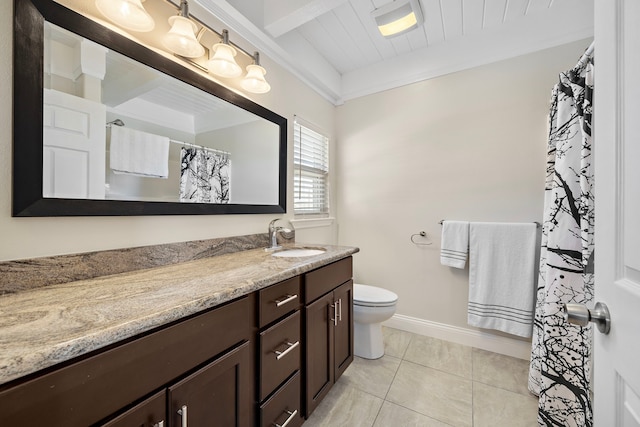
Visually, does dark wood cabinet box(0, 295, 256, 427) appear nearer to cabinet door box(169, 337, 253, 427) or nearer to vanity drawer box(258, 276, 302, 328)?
cabinet door box(169, 337, 253, 427)

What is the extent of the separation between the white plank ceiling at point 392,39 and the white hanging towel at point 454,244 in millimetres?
1296

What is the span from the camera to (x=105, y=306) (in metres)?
0.70

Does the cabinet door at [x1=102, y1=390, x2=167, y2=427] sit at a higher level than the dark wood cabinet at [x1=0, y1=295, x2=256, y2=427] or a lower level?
lower

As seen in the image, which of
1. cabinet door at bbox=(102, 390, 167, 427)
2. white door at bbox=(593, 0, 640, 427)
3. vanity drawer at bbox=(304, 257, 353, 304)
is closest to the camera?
white door at bbox=(593, 0, 640, 427)

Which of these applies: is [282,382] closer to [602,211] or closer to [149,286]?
[149,286]

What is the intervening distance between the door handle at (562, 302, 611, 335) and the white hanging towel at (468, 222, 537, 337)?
1.52 meters

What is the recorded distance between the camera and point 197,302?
0.73 m

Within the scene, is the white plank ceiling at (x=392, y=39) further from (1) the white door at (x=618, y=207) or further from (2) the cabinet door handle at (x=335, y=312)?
(2) the cabinet door handle at (x=335, y=312)

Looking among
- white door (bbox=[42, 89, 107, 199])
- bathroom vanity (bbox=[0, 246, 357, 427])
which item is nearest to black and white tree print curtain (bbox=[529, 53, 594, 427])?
bathroom vanity (bbox=[0, 246, 357, 427])

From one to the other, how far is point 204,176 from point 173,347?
0.96 meters

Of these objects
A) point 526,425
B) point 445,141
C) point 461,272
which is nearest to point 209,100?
point 445,141

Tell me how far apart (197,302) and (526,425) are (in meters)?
1.75

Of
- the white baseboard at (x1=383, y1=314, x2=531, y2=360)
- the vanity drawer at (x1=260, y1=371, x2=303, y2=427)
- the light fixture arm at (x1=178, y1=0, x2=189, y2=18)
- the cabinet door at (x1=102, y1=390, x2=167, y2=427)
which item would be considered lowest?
the white baseboard at (x1=383, y1=314, x2=531, y2=360)

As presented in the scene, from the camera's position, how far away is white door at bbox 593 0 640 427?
46 cm
